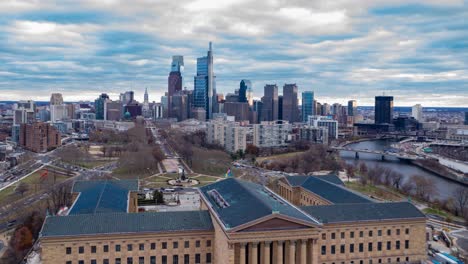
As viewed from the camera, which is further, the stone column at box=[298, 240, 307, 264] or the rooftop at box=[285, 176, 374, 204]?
the rooftop at box=[285, 176, 374, 204]

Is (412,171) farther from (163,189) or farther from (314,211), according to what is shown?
(314,211)

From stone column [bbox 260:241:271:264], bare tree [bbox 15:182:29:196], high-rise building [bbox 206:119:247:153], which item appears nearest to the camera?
stone column [bbox 260:241:271:264]

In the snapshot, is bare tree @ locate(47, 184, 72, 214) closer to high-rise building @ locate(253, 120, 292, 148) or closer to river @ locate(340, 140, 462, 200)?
river @ locate(340, 140, 462, 200)

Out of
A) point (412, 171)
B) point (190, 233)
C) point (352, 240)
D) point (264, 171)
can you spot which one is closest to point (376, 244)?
point (352, 240)

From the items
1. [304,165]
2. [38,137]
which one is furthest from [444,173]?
[38,137]

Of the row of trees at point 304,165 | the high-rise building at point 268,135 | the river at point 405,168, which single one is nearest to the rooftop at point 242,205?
the river at point 405,168

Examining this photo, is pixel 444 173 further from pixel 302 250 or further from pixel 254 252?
pixel 254 252

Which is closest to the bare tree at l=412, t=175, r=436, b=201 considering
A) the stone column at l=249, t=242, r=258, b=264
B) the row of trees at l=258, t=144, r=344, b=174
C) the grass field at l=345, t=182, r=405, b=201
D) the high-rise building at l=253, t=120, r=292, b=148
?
the grass field at l=345, t=182, r=405, b=201
